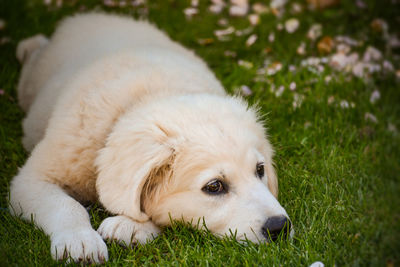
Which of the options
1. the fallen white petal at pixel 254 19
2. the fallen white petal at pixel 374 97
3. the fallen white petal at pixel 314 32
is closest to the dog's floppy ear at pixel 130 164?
the fallen white petal at pixel 374 97

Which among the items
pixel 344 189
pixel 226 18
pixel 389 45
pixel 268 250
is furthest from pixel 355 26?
pixel 268 250

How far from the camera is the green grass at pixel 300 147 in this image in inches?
107

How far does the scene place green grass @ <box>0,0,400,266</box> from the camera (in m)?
2.72

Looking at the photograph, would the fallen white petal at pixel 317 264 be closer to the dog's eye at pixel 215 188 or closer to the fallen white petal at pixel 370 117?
the dog's eye at pixel 215 188

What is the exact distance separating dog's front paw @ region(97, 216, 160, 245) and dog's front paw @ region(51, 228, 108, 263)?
4.2 inches

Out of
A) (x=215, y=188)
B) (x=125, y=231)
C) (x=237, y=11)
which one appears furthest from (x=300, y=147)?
(x=237, y=11)

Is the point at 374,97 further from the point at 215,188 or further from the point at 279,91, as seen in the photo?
the point at 215,188

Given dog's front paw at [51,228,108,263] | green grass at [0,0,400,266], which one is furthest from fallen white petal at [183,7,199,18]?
dog's front paw at [51,228,108,263]

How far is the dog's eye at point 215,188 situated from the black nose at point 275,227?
0.34 m

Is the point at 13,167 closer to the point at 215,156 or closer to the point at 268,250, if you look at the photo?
the point at 215,156

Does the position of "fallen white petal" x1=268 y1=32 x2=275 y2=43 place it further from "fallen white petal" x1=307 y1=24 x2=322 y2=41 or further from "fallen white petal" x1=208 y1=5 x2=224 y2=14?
"fallen white petal" x1=208 y1=5 x2=224 y2=14

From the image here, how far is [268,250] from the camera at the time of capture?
8.68 feet

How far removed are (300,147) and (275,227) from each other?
1481 mm

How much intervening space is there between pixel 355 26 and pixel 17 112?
4026mm
